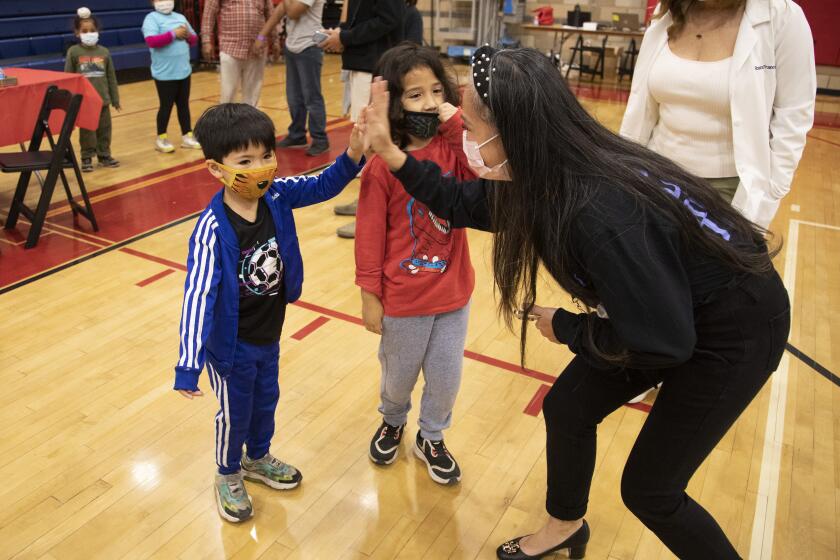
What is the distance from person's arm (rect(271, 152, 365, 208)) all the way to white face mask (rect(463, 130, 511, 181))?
0.55 m

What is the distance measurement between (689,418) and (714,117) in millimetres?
1165

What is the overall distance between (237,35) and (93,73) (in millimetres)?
1275

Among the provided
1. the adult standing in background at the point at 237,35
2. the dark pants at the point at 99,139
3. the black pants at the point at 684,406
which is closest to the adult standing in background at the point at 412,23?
the adult standing in background at the point at 237,35

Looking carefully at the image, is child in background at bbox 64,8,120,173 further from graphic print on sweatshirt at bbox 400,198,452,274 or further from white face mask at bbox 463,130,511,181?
white face mask at bbox 463,130,511,181

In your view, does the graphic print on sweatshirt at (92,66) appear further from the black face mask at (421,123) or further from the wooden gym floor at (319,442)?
the black face mask at (421,123)

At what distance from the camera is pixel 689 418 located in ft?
4.86

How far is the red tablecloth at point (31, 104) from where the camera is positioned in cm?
443

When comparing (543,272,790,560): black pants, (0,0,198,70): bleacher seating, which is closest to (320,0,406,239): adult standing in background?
(543,272,790,560): black pants

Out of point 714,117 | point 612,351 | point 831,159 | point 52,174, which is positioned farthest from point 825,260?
point 52,174

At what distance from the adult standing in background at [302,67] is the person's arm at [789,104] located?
410cm

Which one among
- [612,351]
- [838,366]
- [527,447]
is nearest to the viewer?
[612,351]

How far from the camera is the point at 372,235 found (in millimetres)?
1943

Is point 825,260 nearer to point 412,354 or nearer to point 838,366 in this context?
point 838,366

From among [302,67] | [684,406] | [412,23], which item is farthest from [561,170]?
[302,67]
